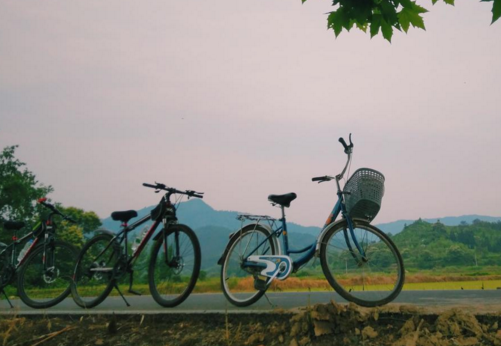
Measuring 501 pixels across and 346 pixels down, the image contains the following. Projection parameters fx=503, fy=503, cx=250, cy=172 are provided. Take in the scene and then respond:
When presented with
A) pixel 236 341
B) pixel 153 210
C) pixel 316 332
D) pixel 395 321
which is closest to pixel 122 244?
pixel 153 210

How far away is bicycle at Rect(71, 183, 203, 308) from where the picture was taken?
5547mm

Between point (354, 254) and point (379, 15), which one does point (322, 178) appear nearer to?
point (354, 254)

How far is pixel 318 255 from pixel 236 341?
1113mm

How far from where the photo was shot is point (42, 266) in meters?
7.29

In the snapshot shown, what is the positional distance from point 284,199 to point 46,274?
3.91 metres

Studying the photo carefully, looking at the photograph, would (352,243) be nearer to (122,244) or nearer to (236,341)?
(236,341)

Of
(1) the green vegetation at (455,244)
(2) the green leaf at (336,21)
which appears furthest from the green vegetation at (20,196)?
(2) the green leaf at (336,21)

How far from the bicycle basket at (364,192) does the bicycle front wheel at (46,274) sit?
13.6 ft

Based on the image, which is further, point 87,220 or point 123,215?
A: point 87,220

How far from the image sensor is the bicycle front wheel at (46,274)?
23.3 ft

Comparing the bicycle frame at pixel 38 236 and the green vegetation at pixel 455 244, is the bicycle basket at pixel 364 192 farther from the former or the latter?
the green vegetation at pixel 455 244

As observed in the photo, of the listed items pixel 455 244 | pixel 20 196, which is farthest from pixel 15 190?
pixel 455 244

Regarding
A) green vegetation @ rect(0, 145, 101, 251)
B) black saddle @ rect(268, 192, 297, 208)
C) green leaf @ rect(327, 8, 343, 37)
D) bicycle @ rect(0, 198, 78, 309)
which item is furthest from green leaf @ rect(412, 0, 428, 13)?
green vegetation @ rect(0, 145, 101, 251)

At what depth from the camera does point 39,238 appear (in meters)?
7.55
